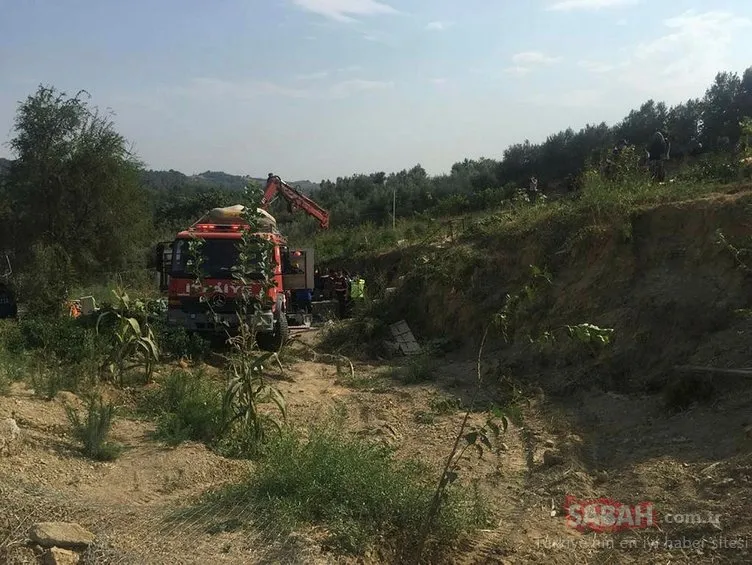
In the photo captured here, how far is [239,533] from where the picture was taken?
4.32 m

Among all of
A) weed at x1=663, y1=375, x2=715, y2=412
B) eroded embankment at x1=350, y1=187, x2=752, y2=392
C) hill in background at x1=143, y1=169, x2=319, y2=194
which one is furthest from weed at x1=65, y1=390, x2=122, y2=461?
hill in background at x1=143, y1=169, x2=319, y2=194

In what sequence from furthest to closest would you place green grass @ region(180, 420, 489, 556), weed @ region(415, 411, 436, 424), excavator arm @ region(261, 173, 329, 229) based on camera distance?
excavator arm @ region(261, 173, 329, 229)
weed @ region(415, 411, 436, 424)
green grass @ region(180, 420, 489, 556)

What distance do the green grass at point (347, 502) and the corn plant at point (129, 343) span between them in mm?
4068

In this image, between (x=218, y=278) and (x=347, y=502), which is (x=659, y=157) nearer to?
(x=218, y=278)

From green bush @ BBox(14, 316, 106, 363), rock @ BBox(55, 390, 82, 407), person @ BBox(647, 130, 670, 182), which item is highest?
person @ BBox(647, 130, 670, 182)

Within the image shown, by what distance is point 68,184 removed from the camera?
22.6 m

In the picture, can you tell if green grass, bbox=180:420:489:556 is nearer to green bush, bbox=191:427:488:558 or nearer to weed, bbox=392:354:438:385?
green bush, bbox=191:427:488:558

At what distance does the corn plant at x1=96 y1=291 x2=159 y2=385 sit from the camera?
858 cm

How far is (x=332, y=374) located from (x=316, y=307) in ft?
19.2

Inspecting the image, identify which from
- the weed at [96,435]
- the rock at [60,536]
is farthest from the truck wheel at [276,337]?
the rock at [60,536]

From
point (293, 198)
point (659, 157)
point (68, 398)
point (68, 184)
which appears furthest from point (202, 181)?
point (68, 398)

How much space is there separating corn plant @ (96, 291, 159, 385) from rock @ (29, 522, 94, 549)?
4.41 metres

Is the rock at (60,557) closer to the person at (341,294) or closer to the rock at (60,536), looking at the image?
the rock at (60,536)

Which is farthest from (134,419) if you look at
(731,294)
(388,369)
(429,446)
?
(731,294)
